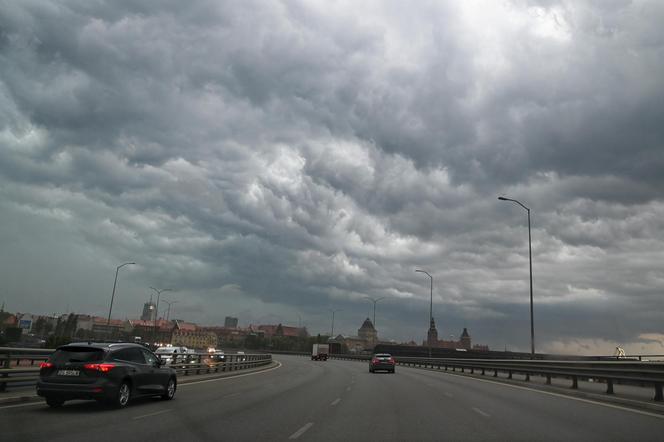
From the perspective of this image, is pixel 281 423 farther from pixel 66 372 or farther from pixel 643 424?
pixel 643 424

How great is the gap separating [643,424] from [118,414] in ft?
38.8

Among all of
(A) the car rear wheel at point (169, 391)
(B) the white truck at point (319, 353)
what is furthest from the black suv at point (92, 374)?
(B) the white truck at point (319, 353)

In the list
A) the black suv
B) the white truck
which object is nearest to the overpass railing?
the black suv

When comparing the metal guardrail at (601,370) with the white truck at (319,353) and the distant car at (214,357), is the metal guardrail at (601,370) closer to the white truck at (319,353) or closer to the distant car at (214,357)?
the distant car at (214,357)

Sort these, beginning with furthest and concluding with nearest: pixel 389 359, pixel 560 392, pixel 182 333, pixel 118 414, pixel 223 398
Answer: pixel 182 333 → pixel 389 359 → pixel 560 392 → pixel 223 398 → pixel 118 414

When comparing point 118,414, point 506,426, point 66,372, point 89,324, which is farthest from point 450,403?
point 89,324

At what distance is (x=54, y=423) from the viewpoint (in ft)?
35.2

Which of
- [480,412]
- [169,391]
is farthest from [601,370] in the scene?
[169,391]

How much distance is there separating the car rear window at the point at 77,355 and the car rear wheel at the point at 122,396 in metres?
0.97

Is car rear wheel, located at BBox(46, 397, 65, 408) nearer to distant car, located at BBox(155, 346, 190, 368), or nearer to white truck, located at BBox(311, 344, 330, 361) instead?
distant car, located at BBox(155, 346, 190, 368)

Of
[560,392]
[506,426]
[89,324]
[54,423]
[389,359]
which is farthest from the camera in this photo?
[89,324]

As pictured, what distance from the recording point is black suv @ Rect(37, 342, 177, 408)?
12.8 m

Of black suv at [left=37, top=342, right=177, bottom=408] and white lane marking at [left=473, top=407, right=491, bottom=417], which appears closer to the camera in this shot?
black suv at [left=37, top=342, right=177, bottom=408]

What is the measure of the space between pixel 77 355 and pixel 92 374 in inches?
27.6
